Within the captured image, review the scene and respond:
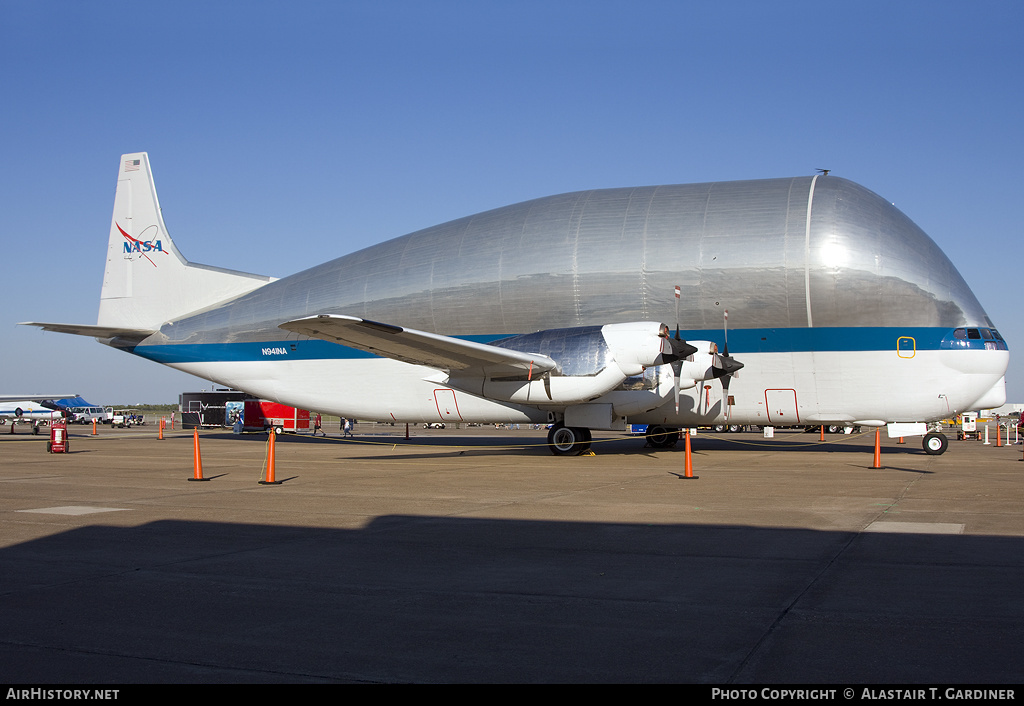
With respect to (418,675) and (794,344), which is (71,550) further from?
(794,344)

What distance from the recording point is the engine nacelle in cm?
2002

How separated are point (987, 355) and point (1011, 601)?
18570mm

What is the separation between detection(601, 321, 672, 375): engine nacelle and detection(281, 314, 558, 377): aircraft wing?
169 cm

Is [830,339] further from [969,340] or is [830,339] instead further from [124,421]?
[124,421]

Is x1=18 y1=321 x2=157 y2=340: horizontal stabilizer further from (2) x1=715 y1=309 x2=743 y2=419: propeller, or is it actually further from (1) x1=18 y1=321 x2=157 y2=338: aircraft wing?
(2) x1=715 y1=309 x2=743 y2=419: propeller

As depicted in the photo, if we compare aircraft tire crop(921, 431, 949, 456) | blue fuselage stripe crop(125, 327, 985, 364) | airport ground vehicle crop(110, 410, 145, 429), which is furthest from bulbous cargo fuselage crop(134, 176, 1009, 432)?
airport ground vehicle crop(110, 410, 145, 429)

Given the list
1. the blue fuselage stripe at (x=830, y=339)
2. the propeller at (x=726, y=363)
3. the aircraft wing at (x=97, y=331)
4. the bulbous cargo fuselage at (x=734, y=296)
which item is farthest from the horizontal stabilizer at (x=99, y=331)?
the propeller at (x=726, y=363)

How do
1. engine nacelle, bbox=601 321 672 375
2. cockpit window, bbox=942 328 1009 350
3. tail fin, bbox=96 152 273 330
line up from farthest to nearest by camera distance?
tail fin, bbox=96 152 273 330 < cockpit window, bbox=942 328 1009 350 < engine nacelle, bbox=601 321 672 375

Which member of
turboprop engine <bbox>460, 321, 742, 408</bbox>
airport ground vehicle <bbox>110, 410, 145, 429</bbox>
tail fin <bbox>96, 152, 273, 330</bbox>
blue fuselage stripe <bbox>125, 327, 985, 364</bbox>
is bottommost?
airport ground vehicle <bbox>110, 410, 145, 429</bbox>

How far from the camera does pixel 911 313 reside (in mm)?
21703

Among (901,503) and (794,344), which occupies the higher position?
(794,344)

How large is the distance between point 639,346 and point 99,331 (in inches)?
771

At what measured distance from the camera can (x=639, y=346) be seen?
20.1 m

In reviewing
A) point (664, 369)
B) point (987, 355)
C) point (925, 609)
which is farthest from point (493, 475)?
point (987, 355)
